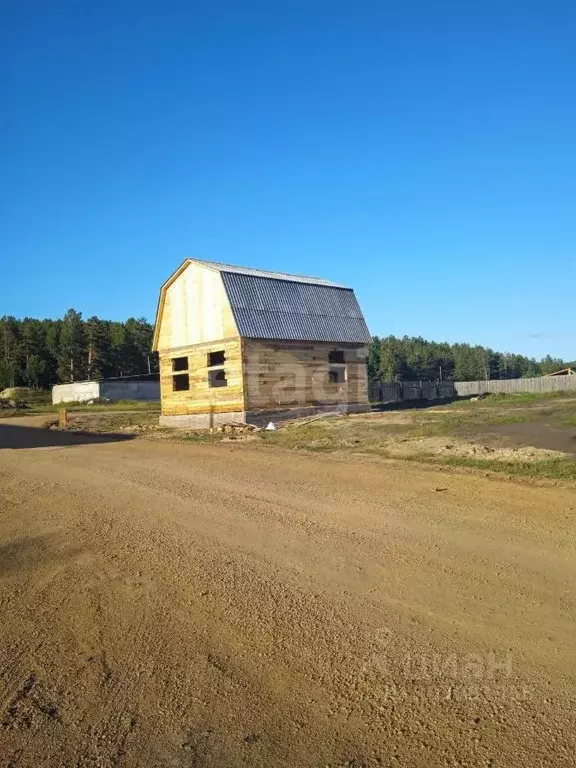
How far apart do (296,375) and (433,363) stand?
11277cm

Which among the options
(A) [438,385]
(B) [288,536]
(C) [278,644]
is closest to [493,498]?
(B) [288,536]

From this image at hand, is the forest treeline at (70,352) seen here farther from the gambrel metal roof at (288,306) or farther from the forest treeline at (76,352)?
the gambrel metal roof at (288,306)

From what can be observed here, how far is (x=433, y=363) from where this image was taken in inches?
5285

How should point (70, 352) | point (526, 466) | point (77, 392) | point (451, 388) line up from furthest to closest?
point (70, 352)
point (77, 392)
point (451, 388)
point (526, 466)

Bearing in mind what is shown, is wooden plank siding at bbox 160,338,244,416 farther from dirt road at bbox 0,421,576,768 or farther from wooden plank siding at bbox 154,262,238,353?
dirt road at bbox 0,421,576,768

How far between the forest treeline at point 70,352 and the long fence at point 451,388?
51138 millimetres

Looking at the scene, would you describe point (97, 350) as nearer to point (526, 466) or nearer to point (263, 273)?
point (263, 273)

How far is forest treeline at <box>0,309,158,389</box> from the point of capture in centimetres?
8938

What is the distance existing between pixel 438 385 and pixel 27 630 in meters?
56.7

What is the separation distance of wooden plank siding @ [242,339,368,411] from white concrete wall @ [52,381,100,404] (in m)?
41.9

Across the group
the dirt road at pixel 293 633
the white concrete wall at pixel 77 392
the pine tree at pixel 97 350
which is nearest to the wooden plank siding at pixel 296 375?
the dirt road at pixel 293 633

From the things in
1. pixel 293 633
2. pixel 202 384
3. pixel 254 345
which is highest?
pixel 254 345

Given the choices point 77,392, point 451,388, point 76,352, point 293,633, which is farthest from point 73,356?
point 293,633

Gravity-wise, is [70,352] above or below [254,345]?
above
